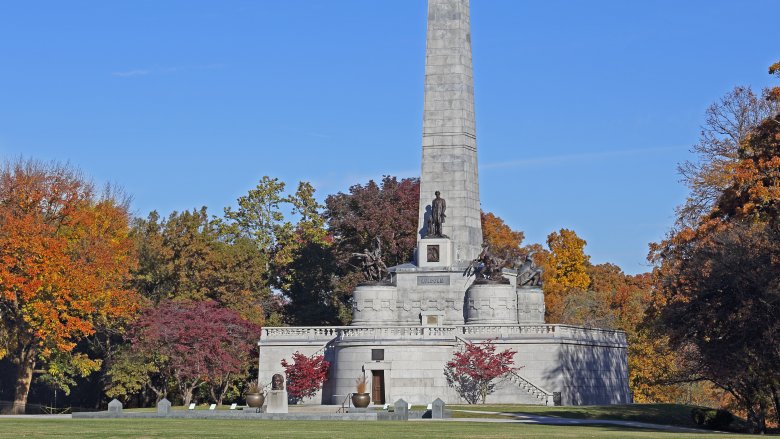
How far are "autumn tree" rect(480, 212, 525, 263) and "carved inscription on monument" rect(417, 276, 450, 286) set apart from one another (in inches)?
900

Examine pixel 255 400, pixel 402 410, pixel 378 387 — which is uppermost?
pixel 378 387

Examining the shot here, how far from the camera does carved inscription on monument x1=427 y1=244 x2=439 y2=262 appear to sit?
5925cm

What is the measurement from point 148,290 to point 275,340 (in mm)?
13703

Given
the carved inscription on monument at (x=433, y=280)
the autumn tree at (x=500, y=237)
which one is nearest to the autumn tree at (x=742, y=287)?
the carved inscription on monument at (x=433, y=280)

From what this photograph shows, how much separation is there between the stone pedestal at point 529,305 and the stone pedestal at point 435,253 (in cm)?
416

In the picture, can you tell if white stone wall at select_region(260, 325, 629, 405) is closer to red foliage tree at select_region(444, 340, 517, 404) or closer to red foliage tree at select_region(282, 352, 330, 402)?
red foliage tree at select_region(444, 340, 517, 404)

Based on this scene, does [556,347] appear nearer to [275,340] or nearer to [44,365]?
[275,340]

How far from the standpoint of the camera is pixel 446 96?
6028 cm

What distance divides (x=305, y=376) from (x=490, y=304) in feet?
32.9

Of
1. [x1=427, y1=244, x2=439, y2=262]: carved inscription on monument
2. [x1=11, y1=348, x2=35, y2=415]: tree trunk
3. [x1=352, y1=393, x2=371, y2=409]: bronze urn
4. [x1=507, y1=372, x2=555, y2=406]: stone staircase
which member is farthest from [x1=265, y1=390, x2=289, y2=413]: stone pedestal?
[x1=11, y1=348, x2=35, y2=415]: tree trunk

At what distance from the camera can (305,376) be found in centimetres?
5694

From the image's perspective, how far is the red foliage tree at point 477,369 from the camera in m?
52.9

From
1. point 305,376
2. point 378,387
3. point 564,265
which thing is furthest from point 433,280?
point 564,265

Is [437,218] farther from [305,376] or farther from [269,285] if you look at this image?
[269,285]
